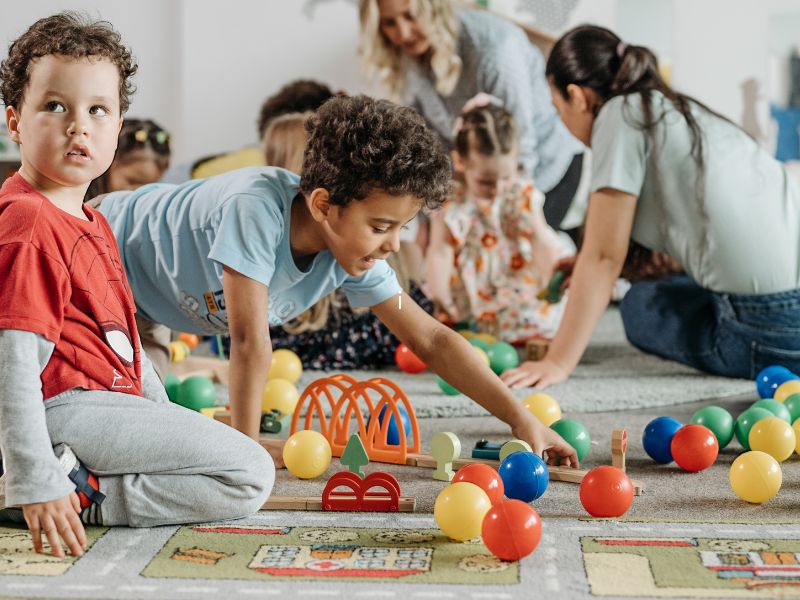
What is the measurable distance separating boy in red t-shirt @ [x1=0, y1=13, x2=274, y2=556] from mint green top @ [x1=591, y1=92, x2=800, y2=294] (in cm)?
124

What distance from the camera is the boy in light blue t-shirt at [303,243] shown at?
4.58ft

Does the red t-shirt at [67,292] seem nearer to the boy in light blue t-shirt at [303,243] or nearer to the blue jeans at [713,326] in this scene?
the boy in light blue t-shirt at [303,243]

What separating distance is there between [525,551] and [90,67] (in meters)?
0.74

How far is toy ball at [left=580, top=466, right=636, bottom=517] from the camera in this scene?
1.25 metres

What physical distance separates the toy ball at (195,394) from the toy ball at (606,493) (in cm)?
88

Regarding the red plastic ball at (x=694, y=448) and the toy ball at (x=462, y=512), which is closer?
the toy ball at (x=462, y=512)

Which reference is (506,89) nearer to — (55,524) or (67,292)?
(67,292)

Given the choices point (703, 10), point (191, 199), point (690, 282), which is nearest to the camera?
point (191, 199)

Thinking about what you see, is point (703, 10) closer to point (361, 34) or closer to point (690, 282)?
point (361, 34)

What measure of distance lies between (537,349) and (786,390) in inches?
31.9

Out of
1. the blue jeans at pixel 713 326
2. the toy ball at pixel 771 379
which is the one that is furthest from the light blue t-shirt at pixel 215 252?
the blue jeans at pixel 713 326

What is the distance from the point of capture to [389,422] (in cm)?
165

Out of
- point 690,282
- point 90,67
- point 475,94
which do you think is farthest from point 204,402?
point 475,94

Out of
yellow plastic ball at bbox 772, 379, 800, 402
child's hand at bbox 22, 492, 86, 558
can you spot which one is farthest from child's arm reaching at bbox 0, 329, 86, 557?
yellow plastic ball at bbox 772, 379, 800, 402
